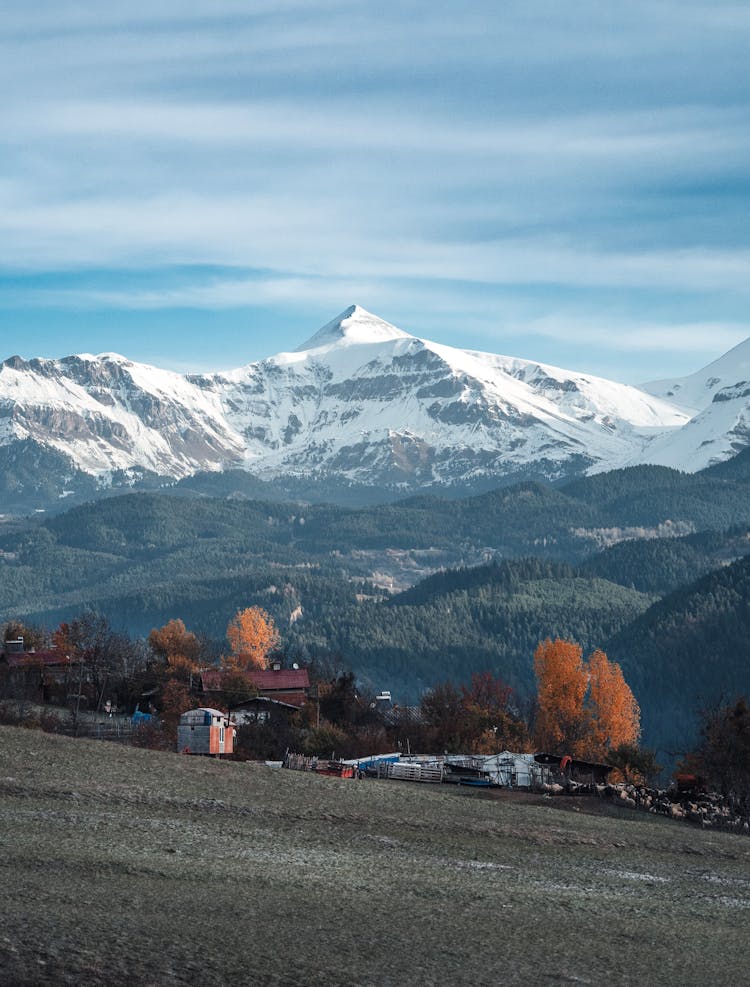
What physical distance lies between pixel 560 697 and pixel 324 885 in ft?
408

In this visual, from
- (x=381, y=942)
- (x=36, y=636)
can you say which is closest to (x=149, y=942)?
(x=381, y=942)

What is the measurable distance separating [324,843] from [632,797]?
3691 cm

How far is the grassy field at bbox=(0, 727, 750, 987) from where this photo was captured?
36.6m

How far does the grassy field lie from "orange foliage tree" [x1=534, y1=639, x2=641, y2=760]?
270ft

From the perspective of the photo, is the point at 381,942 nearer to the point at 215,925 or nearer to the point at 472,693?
the point at 215,925

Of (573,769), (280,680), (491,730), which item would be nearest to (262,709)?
(280,680)

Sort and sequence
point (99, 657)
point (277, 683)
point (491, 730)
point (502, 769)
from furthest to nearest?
point (99, 657), point (277, 683), point (491, 730), point (502, 769)

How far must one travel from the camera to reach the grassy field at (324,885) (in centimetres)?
3659

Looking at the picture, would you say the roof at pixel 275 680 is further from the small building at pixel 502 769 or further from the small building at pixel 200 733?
the small building at pixel 200 733

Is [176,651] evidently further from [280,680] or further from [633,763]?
[633,763]

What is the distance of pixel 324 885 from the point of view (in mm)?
46438

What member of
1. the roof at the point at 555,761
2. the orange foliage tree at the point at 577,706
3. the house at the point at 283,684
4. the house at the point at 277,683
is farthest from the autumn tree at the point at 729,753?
the house at the point at 283,684

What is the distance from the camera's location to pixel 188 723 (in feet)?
311

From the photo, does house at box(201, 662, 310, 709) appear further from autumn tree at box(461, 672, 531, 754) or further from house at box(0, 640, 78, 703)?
autumn tree at box(461, 672, 531, 754)
